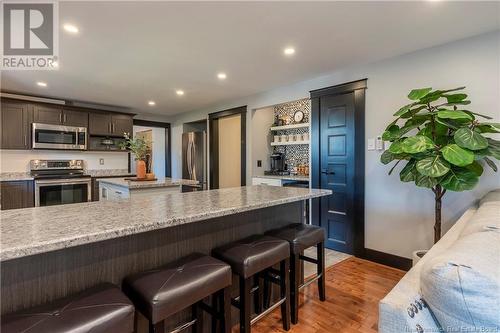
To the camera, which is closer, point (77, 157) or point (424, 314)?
point (424, 314)

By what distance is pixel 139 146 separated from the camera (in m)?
3.42

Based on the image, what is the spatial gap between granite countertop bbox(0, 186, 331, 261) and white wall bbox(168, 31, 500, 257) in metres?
1.90

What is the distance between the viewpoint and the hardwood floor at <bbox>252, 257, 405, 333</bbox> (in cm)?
186

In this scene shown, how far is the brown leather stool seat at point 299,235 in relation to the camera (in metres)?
1.87

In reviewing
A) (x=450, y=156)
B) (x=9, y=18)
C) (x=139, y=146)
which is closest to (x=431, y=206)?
(x=450, y=156)

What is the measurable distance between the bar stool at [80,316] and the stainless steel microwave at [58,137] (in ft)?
14.9

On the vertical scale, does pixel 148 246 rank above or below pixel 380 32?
below

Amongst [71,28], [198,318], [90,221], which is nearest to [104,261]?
[90,221]

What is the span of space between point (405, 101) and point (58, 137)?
5458mm

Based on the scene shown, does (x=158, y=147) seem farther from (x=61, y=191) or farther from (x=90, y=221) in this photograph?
(x=90, y=221)

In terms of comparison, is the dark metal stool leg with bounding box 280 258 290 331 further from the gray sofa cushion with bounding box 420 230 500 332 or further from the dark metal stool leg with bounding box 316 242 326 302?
the gray sofa cushion with bounding box 420 230 500 332

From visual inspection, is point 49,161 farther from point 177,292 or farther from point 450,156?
point 450,156

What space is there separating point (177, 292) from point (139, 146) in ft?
8.85

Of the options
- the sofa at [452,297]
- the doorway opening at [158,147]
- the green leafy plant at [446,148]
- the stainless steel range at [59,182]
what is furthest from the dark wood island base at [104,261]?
the doorway opening at [158,147]
